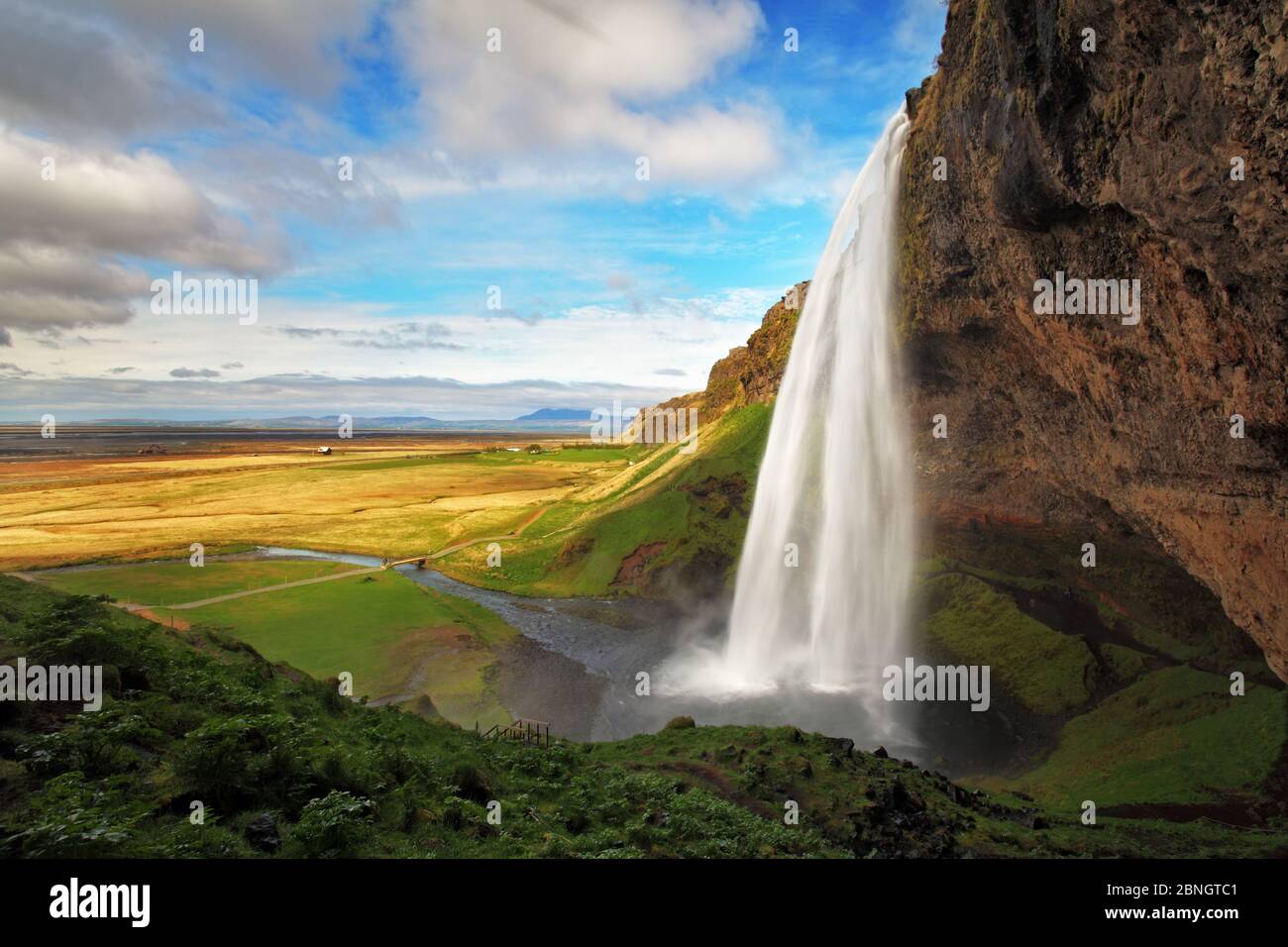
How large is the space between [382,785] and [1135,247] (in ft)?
73.9

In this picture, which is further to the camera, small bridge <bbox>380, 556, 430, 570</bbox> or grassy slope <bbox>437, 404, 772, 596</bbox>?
small bridge <bbox>380, 556, 430, 570</bbox>

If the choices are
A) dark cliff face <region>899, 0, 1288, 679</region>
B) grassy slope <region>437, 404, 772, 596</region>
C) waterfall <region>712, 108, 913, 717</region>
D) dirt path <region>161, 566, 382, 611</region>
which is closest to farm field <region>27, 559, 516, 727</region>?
dirt path <region>161, 566, 382, 611</region>

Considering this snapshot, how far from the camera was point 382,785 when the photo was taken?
11445mm

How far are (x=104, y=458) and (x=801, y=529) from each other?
223m

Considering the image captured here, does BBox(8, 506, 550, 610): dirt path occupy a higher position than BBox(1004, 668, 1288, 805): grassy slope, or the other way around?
BBox(8, 506, 550, 610): dirt path

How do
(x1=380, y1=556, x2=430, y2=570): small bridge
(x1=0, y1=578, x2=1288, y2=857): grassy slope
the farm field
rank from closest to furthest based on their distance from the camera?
(x1=0, y1=578, x2=1288, y2=857): grassy slope < the farm field < (x1=380, y1=556, x2=430, y2=570): small bridge

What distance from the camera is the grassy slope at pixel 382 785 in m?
8.52

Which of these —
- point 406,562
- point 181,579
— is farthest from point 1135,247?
point 181,579

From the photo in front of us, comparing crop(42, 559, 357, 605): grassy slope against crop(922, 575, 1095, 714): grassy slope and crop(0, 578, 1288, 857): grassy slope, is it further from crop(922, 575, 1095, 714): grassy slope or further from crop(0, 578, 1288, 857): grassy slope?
crop(922, 575, 1095, 714): grassy slope

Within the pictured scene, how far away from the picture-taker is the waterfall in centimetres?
3234

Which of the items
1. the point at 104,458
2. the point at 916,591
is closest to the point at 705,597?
the point at 916,591

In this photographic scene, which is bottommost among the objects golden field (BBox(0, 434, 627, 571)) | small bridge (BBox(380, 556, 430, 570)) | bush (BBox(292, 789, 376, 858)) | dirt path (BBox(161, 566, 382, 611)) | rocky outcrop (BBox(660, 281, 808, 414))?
dirt path (BBox(161, 566, 382, 611))

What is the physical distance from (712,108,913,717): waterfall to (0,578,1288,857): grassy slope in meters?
13.5

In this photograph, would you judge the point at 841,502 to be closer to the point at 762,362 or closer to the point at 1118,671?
the point at 1118,671
